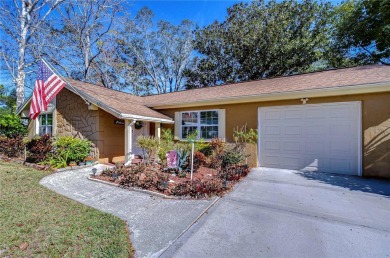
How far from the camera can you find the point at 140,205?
A: 13.8 feet

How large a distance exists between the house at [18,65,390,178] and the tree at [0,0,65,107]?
878 cm

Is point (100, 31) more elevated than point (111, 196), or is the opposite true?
point (100, 31)

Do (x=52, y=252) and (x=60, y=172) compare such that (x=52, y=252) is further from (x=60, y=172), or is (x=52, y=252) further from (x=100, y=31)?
(x=100, y=31)

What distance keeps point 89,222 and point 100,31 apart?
19.7 m

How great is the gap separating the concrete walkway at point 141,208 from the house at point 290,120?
2403 mm

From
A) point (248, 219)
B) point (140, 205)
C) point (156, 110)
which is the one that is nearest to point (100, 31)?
point (156, 110)

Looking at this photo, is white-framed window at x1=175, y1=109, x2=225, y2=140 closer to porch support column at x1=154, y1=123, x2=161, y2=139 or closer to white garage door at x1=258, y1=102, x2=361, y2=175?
porch support column at x1=154, y1=123, x2=161, y2=139

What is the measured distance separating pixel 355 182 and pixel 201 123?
19.9 ft

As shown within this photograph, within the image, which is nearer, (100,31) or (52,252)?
(52,252)

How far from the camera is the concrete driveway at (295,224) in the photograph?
2645 millimetres

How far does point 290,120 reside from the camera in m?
7.39

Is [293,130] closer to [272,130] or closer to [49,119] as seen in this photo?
[272,130]

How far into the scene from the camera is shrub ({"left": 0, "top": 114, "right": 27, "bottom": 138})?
10679 mm

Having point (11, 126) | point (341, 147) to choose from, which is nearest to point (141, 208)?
point (341, 147)
